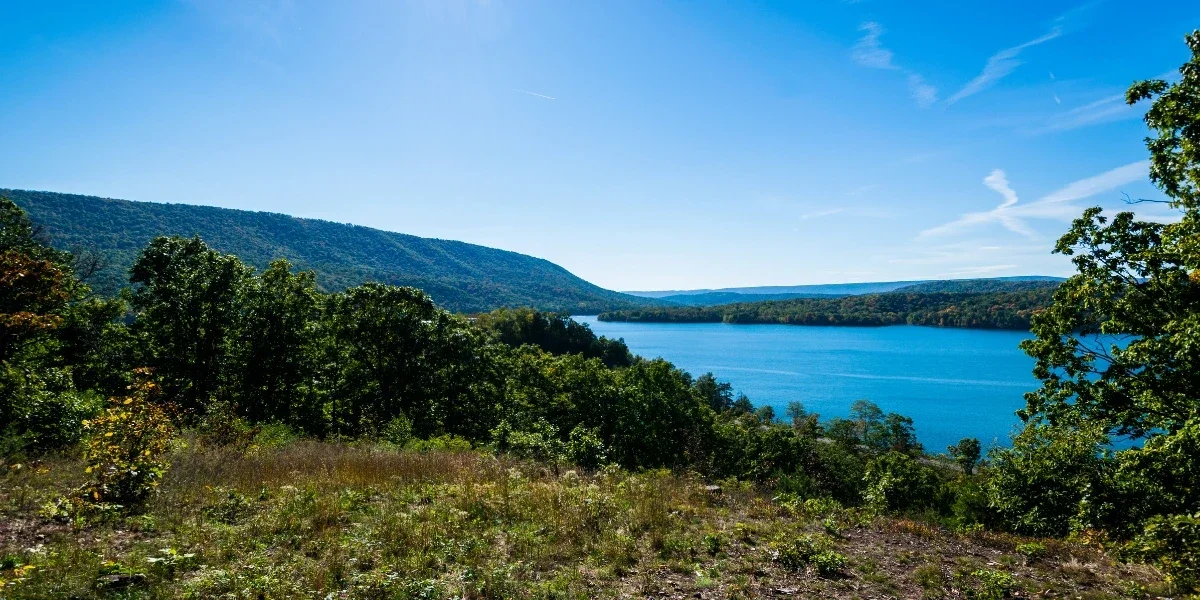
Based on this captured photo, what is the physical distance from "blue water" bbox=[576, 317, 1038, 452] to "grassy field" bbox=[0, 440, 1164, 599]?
53.0 meters

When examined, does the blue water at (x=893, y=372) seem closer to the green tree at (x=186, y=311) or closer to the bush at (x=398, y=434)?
the bush at (x=398, y=434)

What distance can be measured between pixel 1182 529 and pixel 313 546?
12.0 m

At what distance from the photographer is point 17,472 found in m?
8.05

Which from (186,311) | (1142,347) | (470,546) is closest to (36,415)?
(470,546)

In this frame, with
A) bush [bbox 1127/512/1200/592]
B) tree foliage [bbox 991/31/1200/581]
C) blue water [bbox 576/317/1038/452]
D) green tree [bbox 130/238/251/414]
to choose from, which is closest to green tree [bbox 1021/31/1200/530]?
tree foliage [bbox 991/31/1200/581]

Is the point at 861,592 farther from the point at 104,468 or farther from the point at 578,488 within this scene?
the point at 104,468

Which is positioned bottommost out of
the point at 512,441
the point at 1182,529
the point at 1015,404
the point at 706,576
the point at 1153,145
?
the point at 1015,404

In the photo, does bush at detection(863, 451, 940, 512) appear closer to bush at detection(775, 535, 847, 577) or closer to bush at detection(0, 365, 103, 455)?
bush at detection(775, 535, 847, 577)

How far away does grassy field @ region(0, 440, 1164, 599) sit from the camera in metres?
5.66

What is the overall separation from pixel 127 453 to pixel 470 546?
481 cm

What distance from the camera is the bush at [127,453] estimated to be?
7.02 metres

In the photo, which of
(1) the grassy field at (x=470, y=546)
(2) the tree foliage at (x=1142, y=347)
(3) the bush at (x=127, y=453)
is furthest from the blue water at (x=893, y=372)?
(3) the bush at (x=127, y=453)

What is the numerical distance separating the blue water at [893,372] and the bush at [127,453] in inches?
2399

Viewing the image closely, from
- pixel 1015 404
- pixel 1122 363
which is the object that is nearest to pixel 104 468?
pixel 1122 363
